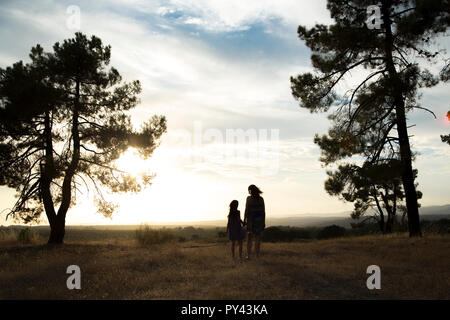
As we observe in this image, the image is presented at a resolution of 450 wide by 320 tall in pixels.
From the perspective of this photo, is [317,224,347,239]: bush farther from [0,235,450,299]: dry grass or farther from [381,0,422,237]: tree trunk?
[0,235,450,299]: dry grass

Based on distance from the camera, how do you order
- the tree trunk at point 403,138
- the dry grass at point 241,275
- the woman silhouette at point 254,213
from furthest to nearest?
the tree trunk at point 403,138 → the woman silhouette at point 254,213 → the dry grass at point 241,275

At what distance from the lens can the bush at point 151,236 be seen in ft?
60.8

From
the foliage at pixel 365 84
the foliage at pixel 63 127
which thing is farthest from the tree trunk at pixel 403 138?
the foliage at pixel 63 127

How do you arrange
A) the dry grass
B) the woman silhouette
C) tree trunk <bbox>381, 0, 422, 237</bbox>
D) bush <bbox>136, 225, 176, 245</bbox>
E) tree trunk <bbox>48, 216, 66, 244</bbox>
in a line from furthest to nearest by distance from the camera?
bush <bbox>136, 225, 176, 245</bbox> < tree trunk <bbox>48, 216, 66, 244</bbox> < tree trunk <bbox>381, 0, 422, 237</bbox> < the woman silhouette < the dry grass

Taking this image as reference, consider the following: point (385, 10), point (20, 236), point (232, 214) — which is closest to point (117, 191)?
point (20, 236)

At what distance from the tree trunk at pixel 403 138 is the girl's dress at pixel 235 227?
26.7 feet

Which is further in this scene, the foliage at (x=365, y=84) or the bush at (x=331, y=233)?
the bush at (x=331, y=233)

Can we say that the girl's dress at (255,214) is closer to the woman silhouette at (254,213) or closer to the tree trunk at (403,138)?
the woman silhouette at (254,213)

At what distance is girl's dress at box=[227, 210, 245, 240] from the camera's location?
1073cm

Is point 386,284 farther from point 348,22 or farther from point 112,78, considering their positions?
point 112,78

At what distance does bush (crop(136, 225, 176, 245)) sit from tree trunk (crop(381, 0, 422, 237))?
1272 centimetres

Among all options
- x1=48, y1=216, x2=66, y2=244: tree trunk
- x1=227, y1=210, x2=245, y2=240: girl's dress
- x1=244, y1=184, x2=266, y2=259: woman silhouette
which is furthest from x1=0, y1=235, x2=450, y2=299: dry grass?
x1=48, y1=216, x2=66, y2=244: tree trunk

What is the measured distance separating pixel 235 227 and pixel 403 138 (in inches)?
371
